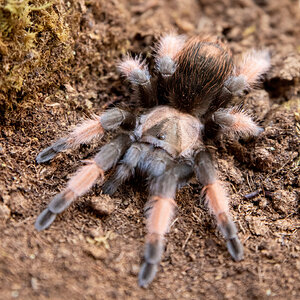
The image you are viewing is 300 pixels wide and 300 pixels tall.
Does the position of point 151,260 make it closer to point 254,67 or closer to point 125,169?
point 125,169

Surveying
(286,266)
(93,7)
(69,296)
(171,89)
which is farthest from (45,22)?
(286,266)

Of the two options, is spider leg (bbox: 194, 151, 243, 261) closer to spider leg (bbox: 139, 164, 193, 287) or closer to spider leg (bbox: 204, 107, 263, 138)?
spider leg (bbox: 139, 164, 193, 287)

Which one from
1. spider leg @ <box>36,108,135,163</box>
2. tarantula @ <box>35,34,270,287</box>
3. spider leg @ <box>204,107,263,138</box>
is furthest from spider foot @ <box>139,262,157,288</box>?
spider leg @ <box>204,107,263,138</box>

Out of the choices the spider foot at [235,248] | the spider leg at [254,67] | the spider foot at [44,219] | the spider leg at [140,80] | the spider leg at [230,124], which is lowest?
the spider foot at [235,248]

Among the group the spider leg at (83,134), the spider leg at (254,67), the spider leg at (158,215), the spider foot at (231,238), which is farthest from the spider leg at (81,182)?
the spider leg at (254,67)

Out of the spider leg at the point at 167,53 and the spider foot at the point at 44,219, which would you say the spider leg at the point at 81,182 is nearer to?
the spider foot at the point at 44,219
